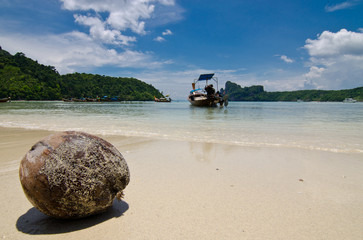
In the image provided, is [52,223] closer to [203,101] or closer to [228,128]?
[228,128]

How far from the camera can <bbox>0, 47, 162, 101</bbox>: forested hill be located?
90.1 metres

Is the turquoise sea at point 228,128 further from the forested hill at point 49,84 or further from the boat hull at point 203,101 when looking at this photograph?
the forested hill at point 49,84

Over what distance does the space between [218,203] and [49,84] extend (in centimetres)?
12702

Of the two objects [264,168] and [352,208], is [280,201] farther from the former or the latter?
[264,168]

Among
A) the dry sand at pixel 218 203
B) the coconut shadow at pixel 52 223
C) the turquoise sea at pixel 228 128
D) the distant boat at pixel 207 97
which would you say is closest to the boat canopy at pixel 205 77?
the distant boat at pixel 207 97

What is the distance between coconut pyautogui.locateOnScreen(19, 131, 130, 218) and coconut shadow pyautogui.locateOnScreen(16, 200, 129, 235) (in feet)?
0.42

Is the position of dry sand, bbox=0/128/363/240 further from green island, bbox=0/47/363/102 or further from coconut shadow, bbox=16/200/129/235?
green island, bbox=0/47/363/102

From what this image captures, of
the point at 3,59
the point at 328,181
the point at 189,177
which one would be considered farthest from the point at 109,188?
the point at 3,59

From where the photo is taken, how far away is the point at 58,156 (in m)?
2.05

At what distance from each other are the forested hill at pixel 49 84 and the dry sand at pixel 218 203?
354 feet

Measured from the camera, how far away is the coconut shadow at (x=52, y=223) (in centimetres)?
215

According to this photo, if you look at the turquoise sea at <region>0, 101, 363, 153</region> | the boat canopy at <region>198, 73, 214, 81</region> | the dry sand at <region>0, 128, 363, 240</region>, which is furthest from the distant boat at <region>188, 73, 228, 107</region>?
the dry sand at <region>0, 128, 363, 240</region>

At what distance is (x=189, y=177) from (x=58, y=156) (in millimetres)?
2260

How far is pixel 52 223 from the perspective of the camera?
225 centimetres
